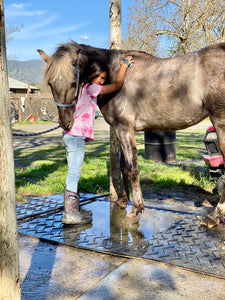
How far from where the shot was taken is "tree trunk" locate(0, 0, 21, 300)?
127 centimetres

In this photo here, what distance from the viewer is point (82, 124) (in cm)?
350

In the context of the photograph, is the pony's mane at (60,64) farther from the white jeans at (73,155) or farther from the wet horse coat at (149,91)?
the white jeans at (73,155)

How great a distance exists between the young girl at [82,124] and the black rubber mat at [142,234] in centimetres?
20

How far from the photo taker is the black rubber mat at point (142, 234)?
8.89 feet

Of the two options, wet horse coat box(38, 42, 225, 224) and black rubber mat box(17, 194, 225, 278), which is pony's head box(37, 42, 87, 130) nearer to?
wet horse coat box(38, 42, 225, 224)

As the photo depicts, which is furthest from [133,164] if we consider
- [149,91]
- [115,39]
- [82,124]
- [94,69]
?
[115,39]

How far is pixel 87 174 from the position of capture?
634cm

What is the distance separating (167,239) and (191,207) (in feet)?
4.08

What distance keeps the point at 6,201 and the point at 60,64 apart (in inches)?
84.2

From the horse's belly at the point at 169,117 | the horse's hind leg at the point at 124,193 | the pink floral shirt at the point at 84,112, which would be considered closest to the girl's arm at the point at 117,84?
the pink floral shirt at the point at 84,112

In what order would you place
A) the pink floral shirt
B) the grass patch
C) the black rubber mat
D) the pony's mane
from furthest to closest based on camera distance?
the grass patch, the pink floral shirt, the pony's mane, the black rubber mat

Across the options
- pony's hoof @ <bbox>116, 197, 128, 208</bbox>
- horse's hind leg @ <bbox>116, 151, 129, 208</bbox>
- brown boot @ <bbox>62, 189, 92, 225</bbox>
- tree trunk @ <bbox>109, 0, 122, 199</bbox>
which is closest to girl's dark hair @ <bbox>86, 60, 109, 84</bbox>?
A: tree trunk @ <bbox>109, 0, 122, 199</bbox>

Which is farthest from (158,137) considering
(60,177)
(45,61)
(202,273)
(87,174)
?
(202,273)

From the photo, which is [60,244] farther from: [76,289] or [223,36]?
[223,36]
